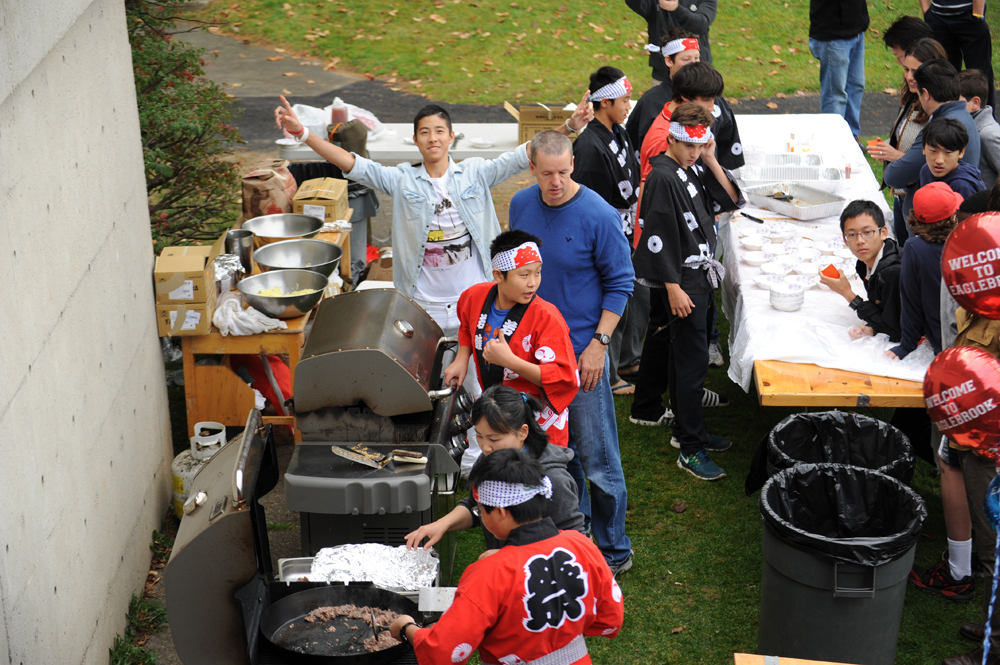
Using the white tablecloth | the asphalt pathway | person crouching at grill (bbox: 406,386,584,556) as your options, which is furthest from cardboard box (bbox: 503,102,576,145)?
person crouching at grill (bbox: 406,386,584,556)

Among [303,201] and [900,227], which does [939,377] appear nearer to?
[900,227]

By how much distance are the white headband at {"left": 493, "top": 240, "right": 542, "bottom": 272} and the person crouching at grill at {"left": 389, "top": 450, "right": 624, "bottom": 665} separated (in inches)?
47.9

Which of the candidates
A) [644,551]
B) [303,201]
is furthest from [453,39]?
[644,551]

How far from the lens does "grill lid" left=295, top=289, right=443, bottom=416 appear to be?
168 inches

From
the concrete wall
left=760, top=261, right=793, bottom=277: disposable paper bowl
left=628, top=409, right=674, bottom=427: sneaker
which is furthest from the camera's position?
left=628, top=409, right=674, bottom=427: sneaker

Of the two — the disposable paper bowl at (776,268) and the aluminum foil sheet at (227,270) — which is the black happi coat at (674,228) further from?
the aluminum foil sheet at (227,270)

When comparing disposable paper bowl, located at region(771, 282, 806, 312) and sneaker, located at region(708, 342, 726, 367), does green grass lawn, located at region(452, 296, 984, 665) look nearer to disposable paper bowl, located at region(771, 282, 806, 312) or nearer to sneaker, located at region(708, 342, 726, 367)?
sneaker, located at region(708, 342, 726, 367)

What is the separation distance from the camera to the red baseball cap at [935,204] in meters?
4.50

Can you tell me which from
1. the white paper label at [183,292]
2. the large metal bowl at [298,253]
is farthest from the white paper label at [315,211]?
the white paper label at [183,292]

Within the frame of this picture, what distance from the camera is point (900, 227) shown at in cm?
672

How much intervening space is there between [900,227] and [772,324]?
2110mm

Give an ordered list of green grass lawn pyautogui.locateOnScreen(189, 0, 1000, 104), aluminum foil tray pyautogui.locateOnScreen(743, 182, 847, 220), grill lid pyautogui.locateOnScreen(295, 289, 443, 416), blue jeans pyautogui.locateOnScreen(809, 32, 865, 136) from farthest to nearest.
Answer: green grass lawn pyautogui.locateOnScreen(189, 0, 1000, 104)
blue jeans pyautogui.locateOnScreen(809, 32, 865, 136)
aluminum foil tray pyautogui.locateOnScreen(743, 182, 847, 220)
grill lid pyautogui.locateOnScreen(295, 289, 443, 416)

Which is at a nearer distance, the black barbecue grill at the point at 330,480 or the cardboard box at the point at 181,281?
the black barbecue grill at the point at 330,480

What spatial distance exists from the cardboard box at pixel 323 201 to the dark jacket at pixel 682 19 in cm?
342
